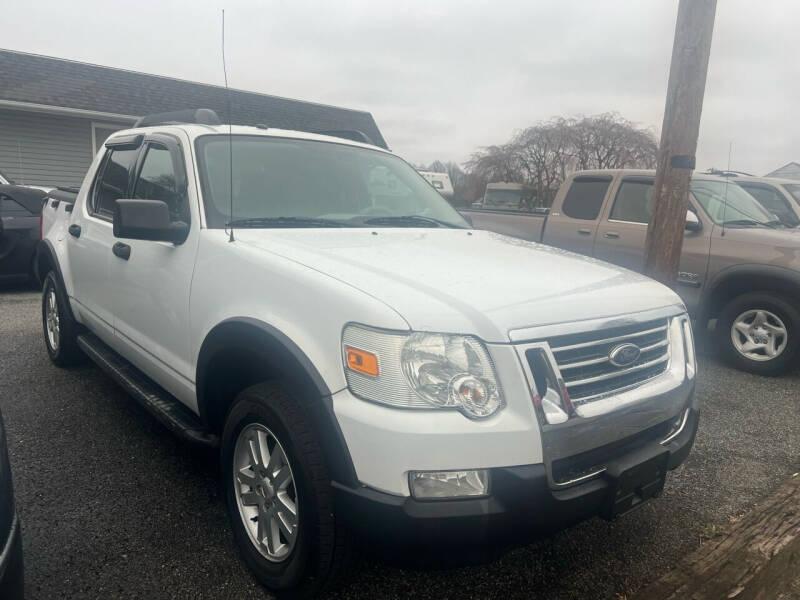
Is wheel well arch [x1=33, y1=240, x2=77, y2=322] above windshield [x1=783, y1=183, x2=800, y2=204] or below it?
below

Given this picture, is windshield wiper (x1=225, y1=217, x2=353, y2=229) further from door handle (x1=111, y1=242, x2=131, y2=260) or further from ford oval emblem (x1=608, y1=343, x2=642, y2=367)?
ford oval emblem (x1=608, y1=343, x2=642, y2=367)

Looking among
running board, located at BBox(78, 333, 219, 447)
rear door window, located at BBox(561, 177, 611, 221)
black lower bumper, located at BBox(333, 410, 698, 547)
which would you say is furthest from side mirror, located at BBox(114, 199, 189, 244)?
rear door window, located at BBox(561, 177, 611, 221)

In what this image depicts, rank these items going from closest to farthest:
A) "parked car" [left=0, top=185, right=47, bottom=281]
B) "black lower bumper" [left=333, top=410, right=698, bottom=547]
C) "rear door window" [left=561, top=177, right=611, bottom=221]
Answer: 1. "black lower bumper" [left=333, top=410, right=698, bottom=547]
2. "rear door window" [left=561, top=177, right=611, bottom=221]
3. "parked car" [left=0, top=185, right=47, bottom=281]

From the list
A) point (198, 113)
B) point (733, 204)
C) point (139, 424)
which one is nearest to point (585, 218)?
point (733, 204)

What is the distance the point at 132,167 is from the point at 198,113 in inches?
20.3

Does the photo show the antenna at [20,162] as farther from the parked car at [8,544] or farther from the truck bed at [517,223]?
the parked car at [8,544]

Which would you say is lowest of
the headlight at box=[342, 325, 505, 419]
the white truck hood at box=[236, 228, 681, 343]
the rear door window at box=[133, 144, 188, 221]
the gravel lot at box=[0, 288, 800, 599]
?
the gravel lot at box=[0, 288, 800, 599]

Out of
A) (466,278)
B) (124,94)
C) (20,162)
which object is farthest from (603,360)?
(124,94)

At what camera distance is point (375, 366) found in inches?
75.4

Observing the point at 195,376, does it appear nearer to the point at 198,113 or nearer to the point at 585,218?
the point at 198,113

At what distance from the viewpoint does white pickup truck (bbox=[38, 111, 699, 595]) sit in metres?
1.87

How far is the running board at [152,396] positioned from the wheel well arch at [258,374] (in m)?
0.09

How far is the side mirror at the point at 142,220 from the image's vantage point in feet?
8.70

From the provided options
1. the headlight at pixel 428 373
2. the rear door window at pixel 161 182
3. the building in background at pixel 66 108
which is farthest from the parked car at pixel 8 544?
the building in background at pixel 66 108
